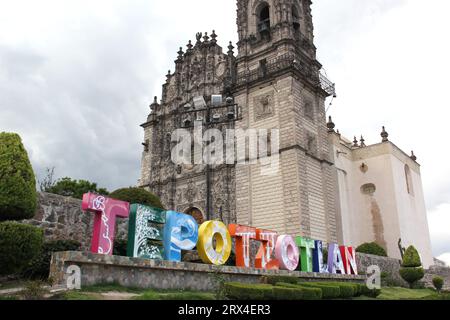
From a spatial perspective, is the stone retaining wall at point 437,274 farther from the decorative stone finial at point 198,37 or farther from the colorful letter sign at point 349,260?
the decorative stone finial at point 198,37

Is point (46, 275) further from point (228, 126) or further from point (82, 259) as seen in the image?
point (228, 126)

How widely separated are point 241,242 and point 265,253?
1.31 meters

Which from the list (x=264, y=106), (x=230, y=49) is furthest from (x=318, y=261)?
(x=230, y=49)

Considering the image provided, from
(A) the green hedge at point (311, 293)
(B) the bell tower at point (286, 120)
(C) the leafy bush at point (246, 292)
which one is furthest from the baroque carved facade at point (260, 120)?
(C) the leafy bush at point (246, 292)

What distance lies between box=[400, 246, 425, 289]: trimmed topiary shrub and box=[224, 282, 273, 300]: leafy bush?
58.3 feet

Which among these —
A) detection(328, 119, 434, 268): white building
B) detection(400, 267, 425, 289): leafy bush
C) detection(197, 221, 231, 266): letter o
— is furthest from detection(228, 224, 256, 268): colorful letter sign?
detection(328, 119, 434, 268): white building

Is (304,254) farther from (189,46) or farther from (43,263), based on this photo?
(189,46)

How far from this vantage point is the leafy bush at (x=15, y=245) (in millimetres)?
7930

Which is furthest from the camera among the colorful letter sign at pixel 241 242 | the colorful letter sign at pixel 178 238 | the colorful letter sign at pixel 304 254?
the colorful letter sign at pixel 304 254

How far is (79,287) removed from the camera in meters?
8.72

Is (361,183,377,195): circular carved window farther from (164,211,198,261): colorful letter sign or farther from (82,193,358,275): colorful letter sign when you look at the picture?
(164,211,198,261): colorful letter sign

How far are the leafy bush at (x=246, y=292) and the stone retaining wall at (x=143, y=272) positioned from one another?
1809 millimetres

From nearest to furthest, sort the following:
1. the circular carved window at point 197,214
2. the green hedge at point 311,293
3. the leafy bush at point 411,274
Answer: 1. the green hedge at point 311,293
2. the leafy bush at point 411,274
3. the circular carved window at point 197,214

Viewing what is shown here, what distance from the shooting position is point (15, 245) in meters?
8.03
